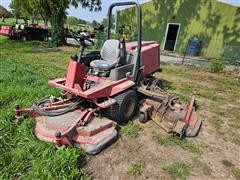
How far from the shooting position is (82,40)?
9.95 feet

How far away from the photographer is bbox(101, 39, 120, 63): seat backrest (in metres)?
3.50

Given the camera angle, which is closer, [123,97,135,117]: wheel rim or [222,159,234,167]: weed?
[222,159,234,167]: weed

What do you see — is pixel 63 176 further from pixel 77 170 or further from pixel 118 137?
pixel 118 137

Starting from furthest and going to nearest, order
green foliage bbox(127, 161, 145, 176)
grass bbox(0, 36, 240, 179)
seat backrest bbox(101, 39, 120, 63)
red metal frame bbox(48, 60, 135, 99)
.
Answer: seat backrest bbox(101, 39, 120, 63)
red metal frame bbox(48, 60, 135, 99)
green foliage bbox(127, 161, 145, 176)
grass bbox(0, 36, 240, 179)

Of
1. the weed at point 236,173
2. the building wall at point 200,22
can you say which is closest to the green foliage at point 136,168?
the weed at point 236,173

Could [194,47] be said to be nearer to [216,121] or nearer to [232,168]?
[216,121]

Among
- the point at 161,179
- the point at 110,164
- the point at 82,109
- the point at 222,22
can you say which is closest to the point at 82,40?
the point at 82,109

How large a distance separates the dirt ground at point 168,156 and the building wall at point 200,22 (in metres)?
8.05

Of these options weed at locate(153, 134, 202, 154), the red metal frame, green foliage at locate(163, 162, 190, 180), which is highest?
the red metal frame

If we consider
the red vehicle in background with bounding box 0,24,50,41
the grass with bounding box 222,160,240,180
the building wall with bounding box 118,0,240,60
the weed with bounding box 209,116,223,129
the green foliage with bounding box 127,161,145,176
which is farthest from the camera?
the red vehicle in background with bounding box 0,24,50,41

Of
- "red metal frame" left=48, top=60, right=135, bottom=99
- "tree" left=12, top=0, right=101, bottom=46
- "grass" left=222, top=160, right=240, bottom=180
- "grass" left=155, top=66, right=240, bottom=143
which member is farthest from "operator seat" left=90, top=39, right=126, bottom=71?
"tree" left=12, top=0, right=101, bottom=46

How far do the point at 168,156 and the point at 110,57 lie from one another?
1.92 m

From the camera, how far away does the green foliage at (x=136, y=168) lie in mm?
2330

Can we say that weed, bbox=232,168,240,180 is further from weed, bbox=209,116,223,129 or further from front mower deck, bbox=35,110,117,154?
front mower deck, bbox=35,110,117,154
